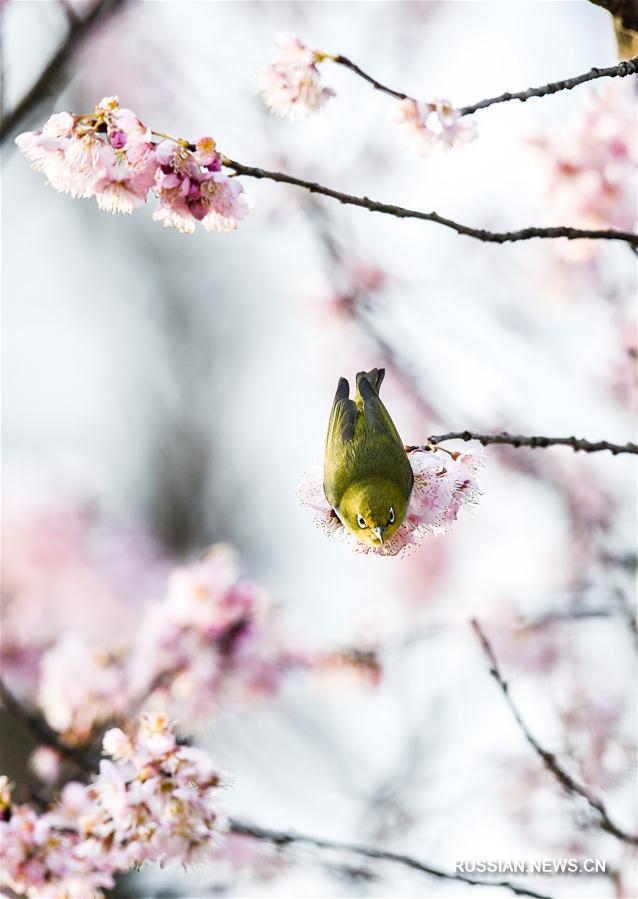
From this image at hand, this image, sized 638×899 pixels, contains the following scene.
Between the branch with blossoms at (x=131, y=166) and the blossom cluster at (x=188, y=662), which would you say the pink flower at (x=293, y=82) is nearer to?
the branch with blossoms at (x=131, y=166)

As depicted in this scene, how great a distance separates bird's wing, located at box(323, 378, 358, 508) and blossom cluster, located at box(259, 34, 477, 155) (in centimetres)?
60

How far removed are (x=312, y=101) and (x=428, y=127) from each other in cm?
27

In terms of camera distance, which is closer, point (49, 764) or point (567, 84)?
point (567, 84)

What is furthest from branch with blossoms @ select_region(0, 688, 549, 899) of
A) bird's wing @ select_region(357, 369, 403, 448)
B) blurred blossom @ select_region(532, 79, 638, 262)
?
blurred blossom @ select_region(532, 79, 638, 262)

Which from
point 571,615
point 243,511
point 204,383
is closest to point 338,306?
point 571,615

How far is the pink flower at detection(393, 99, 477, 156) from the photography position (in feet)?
6.89

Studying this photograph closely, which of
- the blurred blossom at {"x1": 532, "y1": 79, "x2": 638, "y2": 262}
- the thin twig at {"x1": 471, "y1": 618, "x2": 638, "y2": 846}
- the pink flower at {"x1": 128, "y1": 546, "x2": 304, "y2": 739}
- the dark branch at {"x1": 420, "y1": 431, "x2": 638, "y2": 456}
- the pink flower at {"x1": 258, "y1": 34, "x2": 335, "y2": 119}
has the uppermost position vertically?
the blurred blossom at {"x1": 532, "y1": 79, "x2": 638, "y2": 262}

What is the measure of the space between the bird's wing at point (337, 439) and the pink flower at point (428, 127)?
60 cm

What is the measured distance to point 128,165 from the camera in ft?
6.31

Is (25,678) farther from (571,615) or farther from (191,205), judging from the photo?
(191,205)

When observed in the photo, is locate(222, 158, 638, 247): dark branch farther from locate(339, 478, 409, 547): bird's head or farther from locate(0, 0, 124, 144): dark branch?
locate(0, 0, 124, 144): dark branch

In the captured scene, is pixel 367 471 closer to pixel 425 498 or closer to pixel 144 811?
pixel 425 498

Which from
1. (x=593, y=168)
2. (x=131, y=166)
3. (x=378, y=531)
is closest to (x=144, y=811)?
(x=378, y=531)

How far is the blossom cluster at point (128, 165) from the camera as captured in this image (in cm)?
191
